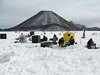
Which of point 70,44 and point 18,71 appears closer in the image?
point 18,71

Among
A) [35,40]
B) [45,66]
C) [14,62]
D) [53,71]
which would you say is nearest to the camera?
[53,71]

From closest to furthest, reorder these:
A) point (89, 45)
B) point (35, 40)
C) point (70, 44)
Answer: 1. point (89, 45)
2. point (70, 44)
3. point (35, 40)

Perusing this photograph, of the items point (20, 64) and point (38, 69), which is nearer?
point (38, 69)

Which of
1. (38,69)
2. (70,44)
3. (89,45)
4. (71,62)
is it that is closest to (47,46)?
(70,44)

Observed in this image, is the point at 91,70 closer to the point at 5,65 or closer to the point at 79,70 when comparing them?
the point at 79,70

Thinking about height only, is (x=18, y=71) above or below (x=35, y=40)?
below

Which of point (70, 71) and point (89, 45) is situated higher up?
point (89, 45)

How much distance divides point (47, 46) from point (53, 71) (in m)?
7.07

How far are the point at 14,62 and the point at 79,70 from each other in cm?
390

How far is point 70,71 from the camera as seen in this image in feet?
21.5

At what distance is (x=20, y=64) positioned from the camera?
7645mm

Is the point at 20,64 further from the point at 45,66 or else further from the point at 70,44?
the point at 70,44

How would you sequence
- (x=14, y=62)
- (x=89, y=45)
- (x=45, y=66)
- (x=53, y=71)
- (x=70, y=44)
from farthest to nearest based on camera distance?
(x=70, y=44) < (x=89, y=45) < (x=14, y=62) < (x=45, y=66) < (x=53, y=71)

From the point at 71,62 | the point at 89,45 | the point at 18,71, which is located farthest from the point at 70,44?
the point at 18,71
